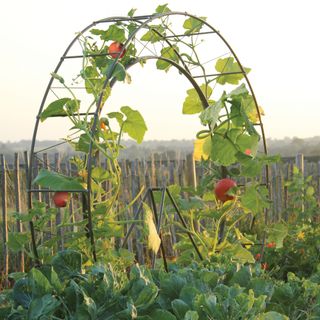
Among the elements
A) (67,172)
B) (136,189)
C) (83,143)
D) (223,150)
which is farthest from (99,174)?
(136,189)

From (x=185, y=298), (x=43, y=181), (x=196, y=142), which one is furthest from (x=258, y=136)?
(x=185, y=298)

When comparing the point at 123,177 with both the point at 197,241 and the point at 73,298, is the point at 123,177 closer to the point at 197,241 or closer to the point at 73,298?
the point at 197,241

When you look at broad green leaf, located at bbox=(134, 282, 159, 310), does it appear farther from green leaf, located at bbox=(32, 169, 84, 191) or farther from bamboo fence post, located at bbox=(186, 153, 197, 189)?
bamboo fence post, located at bbox=(186, 153, 197, 189)

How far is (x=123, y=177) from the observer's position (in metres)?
6.79

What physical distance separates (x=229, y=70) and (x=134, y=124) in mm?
1234

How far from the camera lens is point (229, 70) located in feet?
14.5

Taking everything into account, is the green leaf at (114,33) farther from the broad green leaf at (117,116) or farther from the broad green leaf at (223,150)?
the broad green leaf at (223,150)

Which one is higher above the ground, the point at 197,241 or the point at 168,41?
the point at 168,41

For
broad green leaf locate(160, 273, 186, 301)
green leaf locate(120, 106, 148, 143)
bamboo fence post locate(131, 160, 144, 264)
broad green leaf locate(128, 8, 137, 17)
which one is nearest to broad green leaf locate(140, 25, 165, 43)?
broad green leaf locate(128, 8, 137, 17)

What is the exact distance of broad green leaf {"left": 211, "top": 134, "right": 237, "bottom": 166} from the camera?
3543 mm

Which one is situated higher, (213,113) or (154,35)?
(154,35)

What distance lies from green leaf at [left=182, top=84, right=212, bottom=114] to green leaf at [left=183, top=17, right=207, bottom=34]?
346 millimetres

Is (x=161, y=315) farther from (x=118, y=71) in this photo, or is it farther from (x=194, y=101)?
(x=194, y=101)

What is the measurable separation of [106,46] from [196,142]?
904 mm
